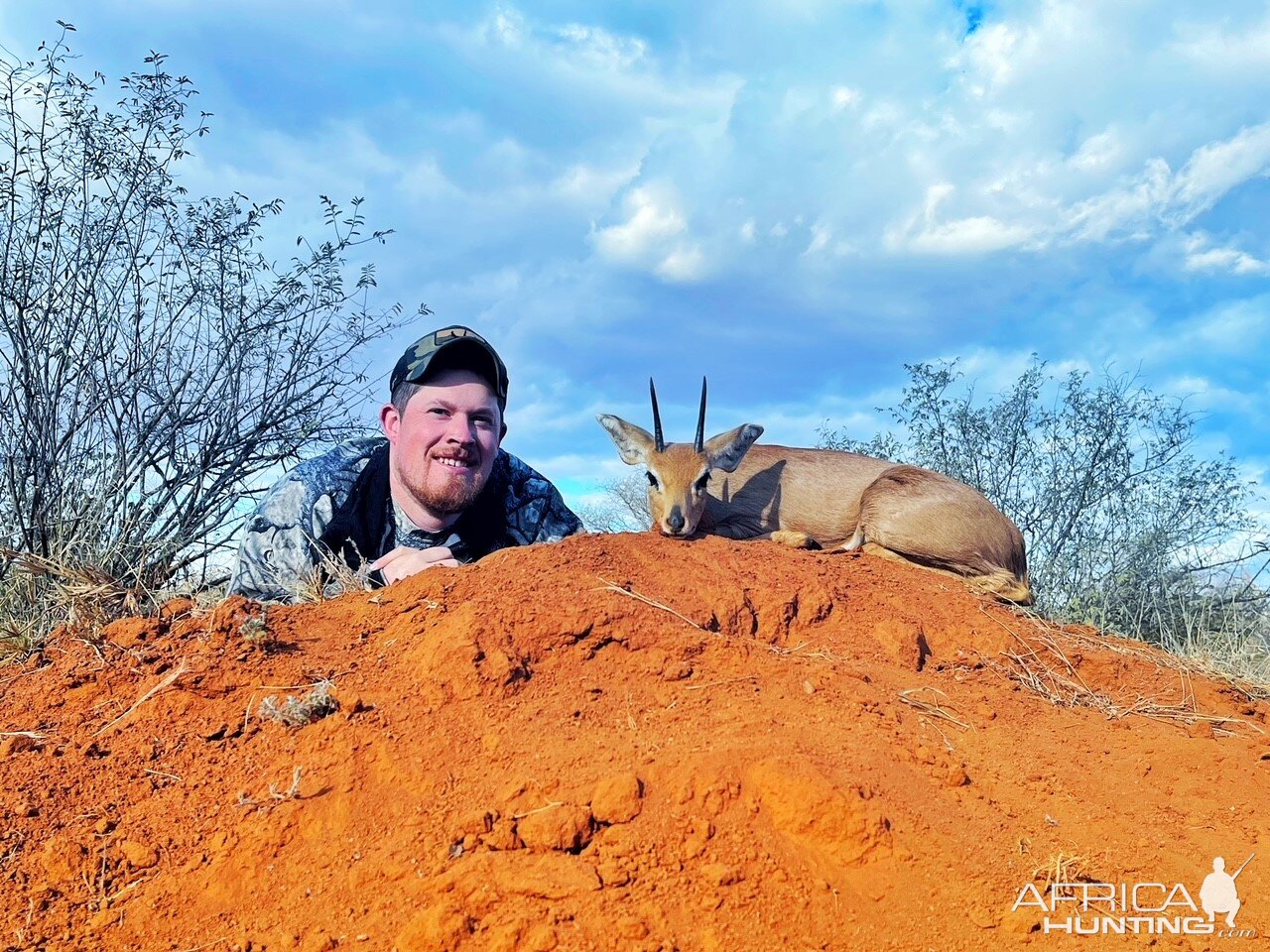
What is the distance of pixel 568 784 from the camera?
2809 mm

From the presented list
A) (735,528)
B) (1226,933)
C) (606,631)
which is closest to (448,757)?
(606,631)

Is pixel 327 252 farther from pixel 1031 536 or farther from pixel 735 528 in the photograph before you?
pixel 1031 536

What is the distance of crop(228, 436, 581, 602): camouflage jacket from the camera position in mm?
6637

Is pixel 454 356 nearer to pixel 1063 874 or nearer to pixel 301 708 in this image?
pixel 301 708

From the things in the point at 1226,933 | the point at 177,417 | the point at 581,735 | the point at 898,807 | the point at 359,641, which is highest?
the point at 177,417

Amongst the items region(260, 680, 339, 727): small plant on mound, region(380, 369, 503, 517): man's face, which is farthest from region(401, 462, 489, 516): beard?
region(260, 680, 339, 727): small plant on mound

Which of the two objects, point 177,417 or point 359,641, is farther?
point 177,417

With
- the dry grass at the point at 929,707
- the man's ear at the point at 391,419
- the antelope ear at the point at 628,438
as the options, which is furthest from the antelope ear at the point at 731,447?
the dry grass at the point at 929,707

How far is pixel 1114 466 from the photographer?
1315 cm

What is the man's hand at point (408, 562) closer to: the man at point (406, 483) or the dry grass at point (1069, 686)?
the man at point (406, 483)

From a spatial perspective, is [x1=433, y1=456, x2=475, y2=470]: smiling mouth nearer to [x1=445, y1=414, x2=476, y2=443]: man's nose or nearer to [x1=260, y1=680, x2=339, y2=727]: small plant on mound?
[x1=445, y1=414, x2=476, y2=443]: man's nose

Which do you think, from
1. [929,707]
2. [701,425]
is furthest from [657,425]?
[929,707]

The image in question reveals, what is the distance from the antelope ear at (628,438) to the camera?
929 centimetres

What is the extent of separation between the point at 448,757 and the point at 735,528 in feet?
22.2
